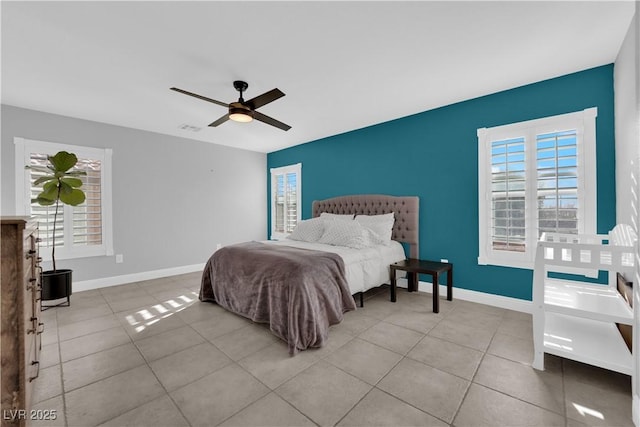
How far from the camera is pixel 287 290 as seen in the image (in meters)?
2.44

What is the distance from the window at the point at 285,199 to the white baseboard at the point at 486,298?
2989 mm

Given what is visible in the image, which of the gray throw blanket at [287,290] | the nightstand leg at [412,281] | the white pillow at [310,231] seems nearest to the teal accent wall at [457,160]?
the nightstand leg at [412,281]

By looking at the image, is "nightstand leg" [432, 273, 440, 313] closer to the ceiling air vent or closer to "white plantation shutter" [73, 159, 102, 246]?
the ceiling air vent

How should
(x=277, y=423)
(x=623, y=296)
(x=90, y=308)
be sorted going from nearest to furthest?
1. (x=277, y=423)
2. (x=623, y=296)
3. (x=90, y=308)

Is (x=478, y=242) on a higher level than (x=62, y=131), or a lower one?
lower

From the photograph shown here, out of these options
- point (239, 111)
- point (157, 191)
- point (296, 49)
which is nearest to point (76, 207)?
point (157, 191)

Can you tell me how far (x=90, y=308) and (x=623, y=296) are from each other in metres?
5.29

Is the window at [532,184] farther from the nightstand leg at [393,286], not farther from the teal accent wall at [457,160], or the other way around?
the nightstand leg at [393,286]

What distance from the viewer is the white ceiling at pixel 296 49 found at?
6.38 feet

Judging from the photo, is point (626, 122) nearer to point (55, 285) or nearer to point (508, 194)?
point (508, 194)

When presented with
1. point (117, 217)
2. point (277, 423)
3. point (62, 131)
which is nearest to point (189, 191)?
point (117, 217)

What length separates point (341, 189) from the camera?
16.6ft

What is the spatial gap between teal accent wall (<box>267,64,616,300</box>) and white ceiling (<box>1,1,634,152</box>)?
0.20 metres

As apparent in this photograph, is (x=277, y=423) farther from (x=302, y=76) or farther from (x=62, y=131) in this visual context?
(x=62, y=131)
